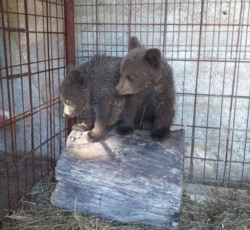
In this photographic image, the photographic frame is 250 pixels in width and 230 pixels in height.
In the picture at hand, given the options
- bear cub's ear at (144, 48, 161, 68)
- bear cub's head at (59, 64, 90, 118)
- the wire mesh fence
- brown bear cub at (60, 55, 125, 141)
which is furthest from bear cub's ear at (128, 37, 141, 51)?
the wire mesh fence

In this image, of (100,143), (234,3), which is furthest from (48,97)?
(234,3)

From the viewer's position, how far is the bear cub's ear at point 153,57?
3.75 meters

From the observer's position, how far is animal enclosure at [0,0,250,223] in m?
4.58

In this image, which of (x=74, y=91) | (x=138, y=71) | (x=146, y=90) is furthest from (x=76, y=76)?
(x=146, y=90)

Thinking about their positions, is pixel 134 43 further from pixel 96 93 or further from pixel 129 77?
pixel 96 93

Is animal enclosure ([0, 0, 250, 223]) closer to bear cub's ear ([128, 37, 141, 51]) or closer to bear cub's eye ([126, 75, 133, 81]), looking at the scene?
bear cub's ear ([128, 37, 141, 51])

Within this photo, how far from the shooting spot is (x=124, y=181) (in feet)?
12.1

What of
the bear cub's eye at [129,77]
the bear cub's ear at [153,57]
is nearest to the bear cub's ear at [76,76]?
the bear cub's eye at [129,77]

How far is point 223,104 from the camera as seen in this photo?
15.8 feet

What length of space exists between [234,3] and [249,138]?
1.86 meters

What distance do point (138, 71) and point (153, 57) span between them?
23 cm

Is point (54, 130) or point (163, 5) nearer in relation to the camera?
point (163, 5)

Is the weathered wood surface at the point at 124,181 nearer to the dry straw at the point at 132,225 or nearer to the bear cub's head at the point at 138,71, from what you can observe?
the dry straw at the point at 132,225

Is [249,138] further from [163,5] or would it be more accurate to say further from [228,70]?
[163,5]
